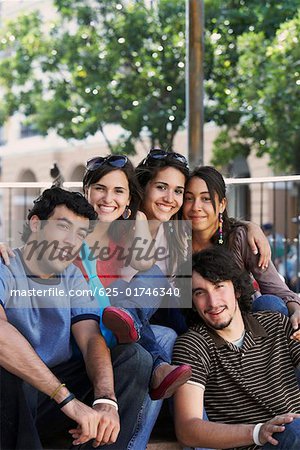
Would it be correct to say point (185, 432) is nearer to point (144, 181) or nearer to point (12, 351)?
point (12, 351)

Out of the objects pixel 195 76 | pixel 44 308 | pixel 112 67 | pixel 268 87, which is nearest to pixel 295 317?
pixel 44 308

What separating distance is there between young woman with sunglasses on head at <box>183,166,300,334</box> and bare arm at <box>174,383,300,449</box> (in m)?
0.91

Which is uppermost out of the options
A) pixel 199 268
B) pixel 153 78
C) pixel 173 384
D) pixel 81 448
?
pixel 153 78

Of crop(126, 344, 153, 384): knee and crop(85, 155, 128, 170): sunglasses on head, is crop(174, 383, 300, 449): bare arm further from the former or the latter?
crop(85, 155, 128, 170): sunglasses on head

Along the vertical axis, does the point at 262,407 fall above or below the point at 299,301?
below

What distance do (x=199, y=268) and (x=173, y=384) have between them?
1.79ft

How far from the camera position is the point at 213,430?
2.97 metres

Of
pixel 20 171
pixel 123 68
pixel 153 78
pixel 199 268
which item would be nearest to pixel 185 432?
pixel 199 268

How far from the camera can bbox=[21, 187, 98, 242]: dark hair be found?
3.24 meters

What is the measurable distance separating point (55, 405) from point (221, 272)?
2.75 ft

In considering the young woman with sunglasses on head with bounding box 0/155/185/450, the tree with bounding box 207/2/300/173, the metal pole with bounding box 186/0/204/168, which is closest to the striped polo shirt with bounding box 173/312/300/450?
the young woman with sunglasses on head with bounding box 0/155/185/450

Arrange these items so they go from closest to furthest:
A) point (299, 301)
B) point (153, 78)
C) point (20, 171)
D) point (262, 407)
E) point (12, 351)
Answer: point (12, 351)
point (262, 407)
point (299, 301)
point (153, 78)
point (20, 171)

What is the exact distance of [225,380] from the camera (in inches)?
125

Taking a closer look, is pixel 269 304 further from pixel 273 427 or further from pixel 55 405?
pixel 55 405
